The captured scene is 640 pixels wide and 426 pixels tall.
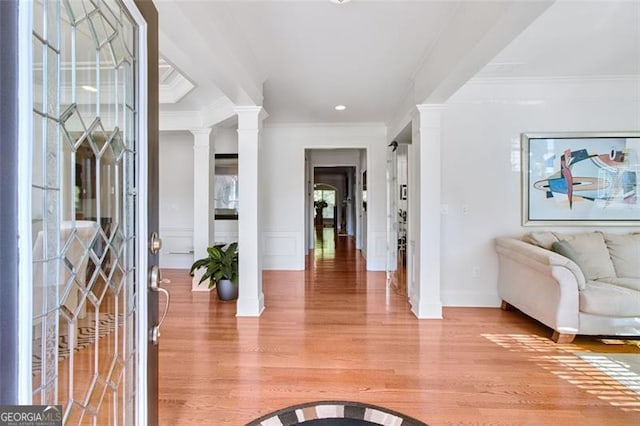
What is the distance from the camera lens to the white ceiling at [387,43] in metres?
1.88

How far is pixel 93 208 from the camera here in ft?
3.13

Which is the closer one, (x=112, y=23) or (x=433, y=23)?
(x=112, y=23)

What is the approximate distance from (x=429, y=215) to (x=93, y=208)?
2939 millimetres

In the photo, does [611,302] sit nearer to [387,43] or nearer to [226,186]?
[387,43]

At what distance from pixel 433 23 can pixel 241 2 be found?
138 centimetres

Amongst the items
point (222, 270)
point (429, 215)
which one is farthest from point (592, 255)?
point (222, 270)

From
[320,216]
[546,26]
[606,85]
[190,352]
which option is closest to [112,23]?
[190,352]

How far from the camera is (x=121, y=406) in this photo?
1.10 meters

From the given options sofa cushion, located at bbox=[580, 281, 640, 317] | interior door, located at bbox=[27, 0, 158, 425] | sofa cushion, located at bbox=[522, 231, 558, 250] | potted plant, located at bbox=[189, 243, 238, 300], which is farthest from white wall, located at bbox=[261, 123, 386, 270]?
interior door, located at bbox=[27, 0, 158, 425]

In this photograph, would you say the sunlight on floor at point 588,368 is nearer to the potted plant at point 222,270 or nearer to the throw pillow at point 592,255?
the throw pillow at point 592,255

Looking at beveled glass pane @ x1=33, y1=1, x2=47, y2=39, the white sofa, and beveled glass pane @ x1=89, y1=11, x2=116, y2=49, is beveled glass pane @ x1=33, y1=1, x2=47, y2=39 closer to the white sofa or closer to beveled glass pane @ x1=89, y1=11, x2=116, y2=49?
beveled glass pane @ x1=89, y1=11, x2=116, y2=49

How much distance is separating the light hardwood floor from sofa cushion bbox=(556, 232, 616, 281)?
0.67 metres

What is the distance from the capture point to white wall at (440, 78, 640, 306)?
3457 mm

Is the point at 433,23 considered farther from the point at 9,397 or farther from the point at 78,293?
the point at 9,397
